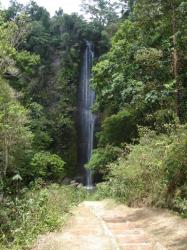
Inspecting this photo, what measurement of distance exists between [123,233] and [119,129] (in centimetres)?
1650

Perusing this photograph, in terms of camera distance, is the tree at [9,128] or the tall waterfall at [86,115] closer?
the tree at [9,128]

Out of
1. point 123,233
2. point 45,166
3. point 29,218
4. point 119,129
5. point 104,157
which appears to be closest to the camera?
point 123,233

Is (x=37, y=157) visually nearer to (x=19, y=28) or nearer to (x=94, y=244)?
(x=19, y=28)

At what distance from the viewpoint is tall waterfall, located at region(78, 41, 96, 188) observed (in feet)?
114

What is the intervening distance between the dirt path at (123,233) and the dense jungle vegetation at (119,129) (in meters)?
0.52

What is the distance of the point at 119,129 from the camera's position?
2564cm

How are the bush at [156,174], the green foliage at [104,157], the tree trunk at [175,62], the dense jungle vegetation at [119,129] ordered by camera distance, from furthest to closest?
the green foliage at [104,157] → the tree trunk at [175,62] → the dense jungle vegetation at [119,129] → the bush at [156,174]

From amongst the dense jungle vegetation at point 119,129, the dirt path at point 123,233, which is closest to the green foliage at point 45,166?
the dense jungle vegetation at point 119,129

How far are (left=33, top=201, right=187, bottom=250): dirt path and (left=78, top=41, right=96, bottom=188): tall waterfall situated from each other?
21.5 metres

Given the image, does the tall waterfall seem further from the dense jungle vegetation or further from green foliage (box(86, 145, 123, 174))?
green foliage (box(86, 145, 123, 174))

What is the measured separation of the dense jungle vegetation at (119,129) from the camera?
11.6 meters

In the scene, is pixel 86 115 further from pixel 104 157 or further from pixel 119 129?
pixel 104 157

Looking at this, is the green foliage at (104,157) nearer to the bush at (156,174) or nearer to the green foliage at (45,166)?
the green foliage at (45,166)

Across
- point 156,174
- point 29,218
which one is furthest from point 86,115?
point 29,218
